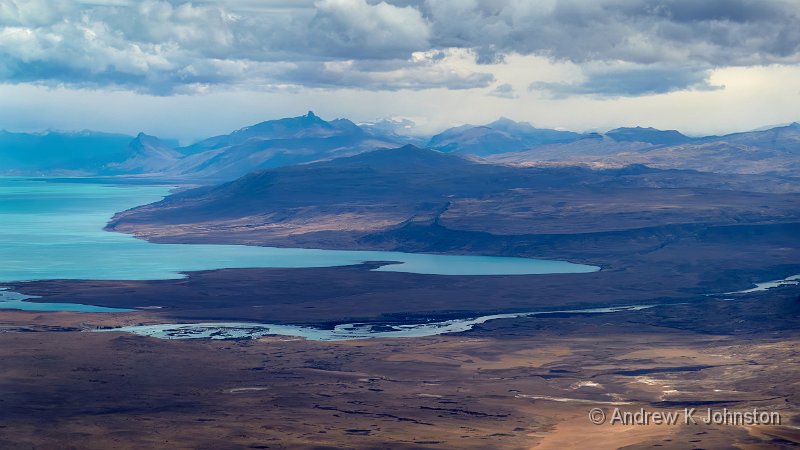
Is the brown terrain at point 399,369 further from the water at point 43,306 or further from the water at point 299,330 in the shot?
the water at point 43,306

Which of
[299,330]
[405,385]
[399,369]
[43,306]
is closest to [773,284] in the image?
[299,330]

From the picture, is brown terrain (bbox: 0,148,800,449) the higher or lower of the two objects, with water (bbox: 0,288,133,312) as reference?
lower

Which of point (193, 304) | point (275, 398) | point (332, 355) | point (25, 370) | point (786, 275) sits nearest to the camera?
point (275, 398)

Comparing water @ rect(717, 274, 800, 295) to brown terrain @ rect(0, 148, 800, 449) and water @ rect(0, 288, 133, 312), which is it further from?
water @ rect(0, 288, 133, 312)

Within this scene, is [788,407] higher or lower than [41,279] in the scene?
lower

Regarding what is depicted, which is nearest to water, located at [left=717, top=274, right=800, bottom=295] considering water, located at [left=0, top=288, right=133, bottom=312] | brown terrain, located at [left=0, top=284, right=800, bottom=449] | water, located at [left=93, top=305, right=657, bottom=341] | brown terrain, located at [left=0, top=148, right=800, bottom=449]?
brown terrain, located at [left=0, top=148, right=800, bottom=449]

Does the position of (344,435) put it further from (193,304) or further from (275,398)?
(193,304)

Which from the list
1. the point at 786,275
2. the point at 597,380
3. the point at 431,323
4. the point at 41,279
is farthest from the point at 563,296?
the point at 41,279

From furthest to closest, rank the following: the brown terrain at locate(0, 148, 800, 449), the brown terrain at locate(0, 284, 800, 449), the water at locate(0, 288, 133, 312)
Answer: the water at locate(0, 288, 133, 312) < the brown terrain at locate(0, 148, 800, 449) < the brown terrain at locate(0, 284, 800, 449)
